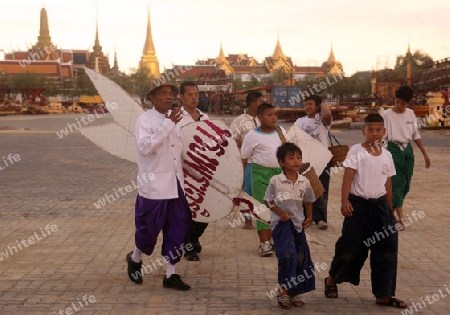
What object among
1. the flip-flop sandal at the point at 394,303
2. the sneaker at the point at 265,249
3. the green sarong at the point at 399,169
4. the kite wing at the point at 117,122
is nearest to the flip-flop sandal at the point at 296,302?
the flip-flop sandal at the point at 394,303

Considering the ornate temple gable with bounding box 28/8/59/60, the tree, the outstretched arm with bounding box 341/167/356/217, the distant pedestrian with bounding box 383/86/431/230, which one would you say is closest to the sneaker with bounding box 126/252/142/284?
the outstretched arm with bounding box 341/167/356/217

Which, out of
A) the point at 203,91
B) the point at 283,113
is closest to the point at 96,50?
the point at 203,91

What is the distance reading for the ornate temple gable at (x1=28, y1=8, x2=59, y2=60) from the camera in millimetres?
110319

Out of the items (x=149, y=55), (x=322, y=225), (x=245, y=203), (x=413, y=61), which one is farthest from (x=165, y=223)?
(x=149, y=55)

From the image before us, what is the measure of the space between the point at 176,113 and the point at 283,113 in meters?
36.0

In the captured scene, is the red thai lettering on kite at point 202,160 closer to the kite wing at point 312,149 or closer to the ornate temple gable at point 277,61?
the kite wing at point 312,149

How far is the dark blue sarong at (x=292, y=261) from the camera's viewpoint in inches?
178

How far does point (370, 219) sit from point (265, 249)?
167 centimetres

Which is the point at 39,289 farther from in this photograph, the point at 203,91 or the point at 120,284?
the point at 203,91

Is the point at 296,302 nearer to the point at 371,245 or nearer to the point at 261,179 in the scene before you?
the point at 371,245

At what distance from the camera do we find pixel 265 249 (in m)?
6.08

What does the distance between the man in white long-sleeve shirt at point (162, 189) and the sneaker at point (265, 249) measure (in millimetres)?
1139

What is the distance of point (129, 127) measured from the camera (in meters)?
5.41

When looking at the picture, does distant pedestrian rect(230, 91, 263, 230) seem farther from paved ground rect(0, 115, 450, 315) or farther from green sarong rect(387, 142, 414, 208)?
green sarong rect(387, 142, 414, 208)
